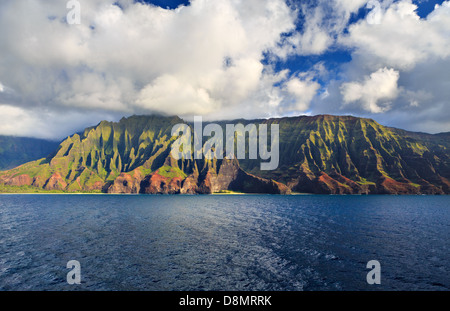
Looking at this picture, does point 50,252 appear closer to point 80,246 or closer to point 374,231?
point 80,246

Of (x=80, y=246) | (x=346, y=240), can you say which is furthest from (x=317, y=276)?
(x=80, y=246)

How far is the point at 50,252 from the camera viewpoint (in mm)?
52812

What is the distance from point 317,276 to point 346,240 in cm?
3000

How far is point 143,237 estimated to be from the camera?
68312 mm

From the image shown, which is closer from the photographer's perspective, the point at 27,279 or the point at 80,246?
the point at 27,279
